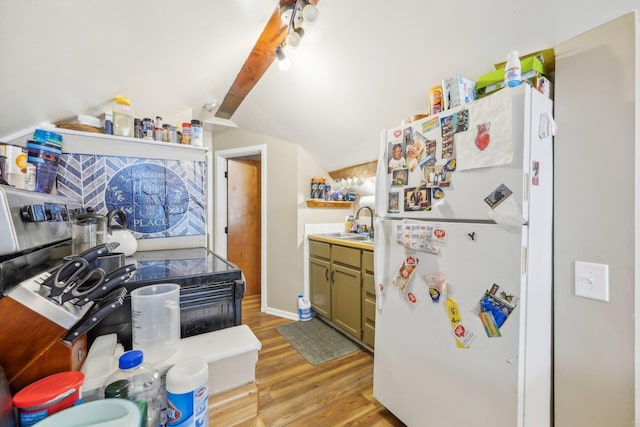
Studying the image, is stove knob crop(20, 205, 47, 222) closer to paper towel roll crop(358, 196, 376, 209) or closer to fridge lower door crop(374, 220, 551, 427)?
fridge lower door crop(374, 220, 551, 427)

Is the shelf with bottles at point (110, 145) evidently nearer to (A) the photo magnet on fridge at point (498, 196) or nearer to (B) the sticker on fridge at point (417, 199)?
(B) the sticker on fridge at point (417, 199)

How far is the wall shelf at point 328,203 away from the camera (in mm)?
2957

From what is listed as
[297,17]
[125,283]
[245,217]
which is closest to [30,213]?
[125,283]

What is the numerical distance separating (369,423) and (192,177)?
1.91 meters

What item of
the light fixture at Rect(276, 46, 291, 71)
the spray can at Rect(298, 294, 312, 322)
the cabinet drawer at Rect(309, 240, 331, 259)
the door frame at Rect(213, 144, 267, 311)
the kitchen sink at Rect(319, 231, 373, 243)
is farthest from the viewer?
the door frame at Rect(213, 144, 267, 311)

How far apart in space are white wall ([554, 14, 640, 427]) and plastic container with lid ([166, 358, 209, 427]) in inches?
53.4

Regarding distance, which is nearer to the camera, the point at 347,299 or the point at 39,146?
the point at 39,146

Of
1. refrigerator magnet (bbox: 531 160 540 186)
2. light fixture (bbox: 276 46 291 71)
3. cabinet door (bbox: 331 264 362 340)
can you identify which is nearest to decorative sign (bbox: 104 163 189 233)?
light fixture (bbox: 276 46 291 71)

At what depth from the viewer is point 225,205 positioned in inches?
137

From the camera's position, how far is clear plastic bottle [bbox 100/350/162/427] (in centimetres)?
57

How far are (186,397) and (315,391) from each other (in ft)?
4.83

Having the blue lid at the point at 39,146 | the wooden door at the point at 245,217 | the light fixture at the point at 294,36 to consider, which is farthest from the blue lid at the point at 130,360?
the wooden door at the point at 245,217

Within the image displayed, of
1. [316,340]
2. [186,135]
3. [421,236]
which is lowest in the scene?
[316,340]

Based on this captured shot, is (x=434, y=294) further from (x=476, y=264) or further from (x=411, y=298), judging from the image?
(x=476, y=264)
